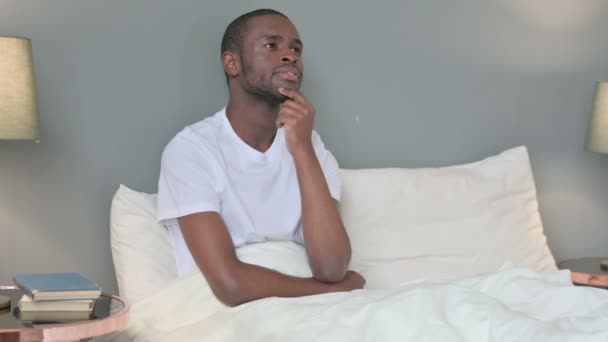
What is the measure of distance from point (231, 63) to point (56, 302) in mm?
857

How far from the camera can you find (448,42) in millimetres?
2918

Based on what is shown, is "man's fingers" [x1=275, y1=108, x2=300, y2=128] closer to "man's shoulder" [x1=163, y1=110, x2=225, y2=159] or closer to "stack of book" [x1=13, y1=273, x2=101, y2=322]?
"man's shoulder" [x1=163, y1=110, x2=225, y2=159]

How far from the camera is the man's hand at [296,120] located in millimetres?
2307

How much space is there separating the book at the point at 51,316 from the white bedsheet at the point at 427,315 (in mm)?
230

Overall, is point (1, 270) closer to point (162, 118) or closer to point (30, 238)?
point (30, 238)

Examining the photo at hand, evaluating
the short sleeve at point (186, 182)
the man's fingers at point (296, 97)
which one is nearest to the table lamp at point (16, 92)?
the short sleeve at point (186, 182)

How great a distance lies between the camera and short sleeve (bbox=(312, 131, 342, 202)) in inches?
95.5

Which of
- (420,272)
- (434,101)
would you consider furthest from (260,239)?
(434,101)

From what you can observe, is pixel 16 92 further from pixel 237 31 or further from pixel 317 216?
pixel 317 216

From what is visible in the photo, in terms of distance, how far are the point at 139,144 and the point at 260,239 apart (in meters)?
0.53

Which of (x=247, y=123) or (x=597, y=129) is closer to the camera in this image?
(x=247, y=123)

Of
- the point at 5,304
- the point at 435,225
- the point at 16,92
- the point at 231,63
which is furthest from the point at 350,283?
the point at 16,92

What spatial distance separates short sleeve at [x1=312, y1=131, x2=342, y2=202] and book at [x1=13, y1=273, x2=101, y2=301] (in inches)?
29.4

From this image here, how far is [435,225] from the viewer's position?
2.61 metres
